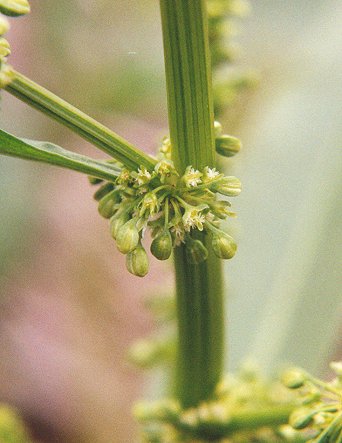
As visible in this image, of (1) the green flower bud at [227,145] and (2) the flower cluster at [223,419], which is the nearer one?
(1) the green flower bud at [227,145]

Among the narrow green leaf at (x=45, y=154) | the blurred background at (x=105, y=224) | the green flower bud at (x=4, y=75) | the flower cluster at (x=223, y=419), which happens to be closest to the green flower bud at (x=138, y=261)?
the narrow green leaf at (x=45, y=154)

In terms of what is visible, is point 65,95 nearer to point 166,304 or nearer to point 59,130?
point 59,130

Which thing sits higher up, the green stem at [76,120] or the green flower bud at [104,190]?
the green flower bud at [104,190]

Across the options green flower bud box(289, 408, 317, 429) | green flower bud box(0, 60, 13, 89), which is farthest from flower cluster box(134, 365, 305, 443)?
green flower bud box(0, 60, 13, 89)

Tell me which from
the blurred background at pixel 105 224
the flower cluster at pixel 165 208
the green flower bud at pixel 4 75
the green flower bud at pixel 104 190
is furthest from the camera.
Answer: the blurred background at pixel 105 224

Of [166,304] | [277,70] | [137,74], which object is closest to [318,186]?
[166,304]

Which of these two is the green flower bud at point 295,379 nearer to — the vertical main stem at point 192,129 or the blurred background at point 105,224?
the vertical main stem at point 192,129

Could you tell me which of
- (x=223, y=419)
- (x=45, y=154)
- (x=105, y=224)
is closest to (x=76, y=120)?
(x=45, y=154)

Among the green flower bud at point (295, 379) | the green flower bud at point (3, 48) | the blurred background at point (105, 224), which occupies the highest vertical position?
the blurred background at point (105, 224)
